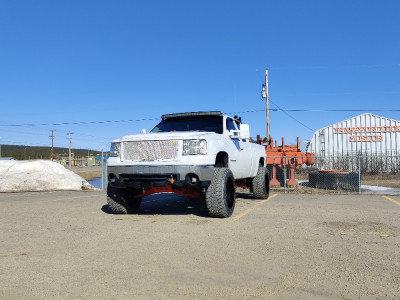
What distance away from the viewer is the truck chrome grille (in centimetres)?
614

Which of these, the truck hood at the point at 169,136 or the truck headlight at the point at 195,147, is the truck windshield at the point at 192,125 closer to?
the truck hood at the point at 169,136

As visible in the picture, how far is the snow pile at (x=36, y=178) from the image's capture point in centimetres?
1518

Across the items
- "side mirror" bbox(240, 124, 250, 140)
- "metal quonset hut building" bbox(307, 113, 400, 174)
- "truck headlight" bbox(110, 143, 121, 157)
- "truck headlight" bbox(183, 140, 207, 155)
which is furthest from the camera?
"metal quonset hut building" bbox(307, 113, 400, 174)

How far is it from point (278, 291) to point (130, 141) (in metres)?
4.41

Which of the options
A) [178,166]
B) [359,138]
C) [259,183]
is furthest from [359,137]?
[178,166]

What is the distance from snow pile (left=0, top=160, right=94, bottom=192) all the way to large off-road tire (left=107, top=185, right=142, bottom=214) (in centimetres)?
929

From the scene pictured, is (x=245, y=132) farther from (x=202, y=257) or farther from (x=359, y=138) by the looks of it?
(x=359, y=138)

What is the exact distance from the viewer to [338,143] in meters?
30.7

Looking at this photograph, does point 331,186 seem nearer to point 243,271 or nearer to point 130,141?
point 130,141

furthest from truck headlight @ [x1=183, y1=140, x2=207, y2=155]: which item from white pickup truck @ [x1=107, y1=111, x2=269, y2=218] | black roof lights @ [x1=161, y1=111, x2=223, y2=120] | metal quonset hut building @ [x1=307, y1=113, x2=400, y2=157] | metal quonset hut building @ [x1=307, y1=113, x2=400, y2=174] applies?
metal quonset hut building @ [x1=307, y1=113, x2=400, y2=157]

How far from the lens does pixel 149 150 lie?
629cm

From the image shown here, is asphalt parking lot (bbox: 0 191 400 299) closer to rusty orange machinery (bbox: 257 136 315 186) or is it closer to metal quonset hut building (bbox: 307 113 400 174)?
rusty orange machinery (bbox: 257 136 315 186)

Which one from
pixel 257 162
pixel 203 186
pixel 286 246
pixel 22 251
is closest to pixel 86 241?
pixel 22 251

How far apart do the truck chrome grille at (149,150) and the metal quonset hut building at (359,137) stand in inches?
1032
